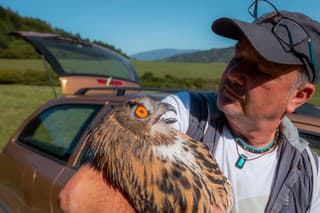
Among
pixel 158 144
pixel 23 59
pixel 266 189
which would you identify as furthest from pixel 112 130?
pixel 23 59

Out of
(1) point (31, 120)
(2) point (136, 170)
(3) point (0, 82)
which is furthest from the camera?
(3) point (0, 82)

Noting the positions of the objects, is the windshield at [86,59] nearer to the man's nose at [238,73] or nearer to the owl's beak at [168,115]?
the owl's beak at [168,115]

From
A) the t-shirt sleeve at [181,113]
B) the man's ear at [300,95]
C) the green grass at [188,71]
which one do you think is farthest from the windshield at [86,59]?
the green grass at [188,71]

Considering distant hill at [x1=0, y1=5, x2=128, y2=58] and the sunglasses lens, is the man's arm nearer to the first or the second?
the sunglasses lens

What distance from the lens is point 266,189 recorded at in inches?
73.5

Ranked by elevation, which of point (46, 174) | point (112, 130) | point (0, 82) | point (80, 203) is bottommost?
point (0, 82)

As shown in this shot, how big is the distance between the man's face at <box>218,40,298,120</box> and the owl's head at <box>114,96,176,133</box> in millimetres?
422

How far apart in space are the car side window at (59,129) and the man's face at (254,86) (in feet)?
5.18

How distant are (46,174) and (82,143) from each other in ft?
1.79

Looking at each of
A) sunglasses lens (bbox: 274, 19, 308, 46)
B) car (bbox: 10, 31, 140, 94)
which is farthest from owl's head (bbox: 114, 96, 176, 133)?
car (bbox: 10, 31, 140, 94)

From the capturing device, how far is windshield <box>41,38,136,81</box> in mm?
4281

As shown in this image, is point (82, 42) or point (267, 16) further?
point (82, 42)

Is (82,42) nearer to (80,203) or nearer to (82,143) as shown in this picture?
(82,143)

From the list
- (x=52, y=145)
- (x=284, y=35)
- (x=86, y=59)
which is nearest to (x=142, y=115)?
(x=284, y=35)
